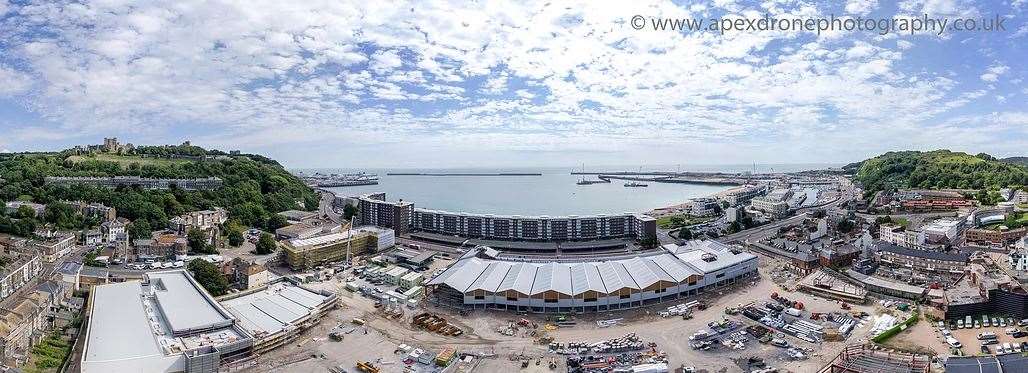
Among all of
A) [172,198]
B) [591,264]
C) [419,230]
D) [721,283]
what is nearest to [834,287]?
[721,283]

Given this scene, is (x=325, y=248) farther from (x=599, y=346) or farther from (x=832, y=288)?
(x=832, y=288)

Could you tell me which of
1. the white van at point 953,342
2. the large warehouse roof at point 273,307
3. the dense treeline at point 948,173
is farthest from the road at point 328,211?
the dense treeline at point 948,173

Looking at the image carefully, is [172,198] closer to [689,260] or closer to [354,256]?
[354,256]

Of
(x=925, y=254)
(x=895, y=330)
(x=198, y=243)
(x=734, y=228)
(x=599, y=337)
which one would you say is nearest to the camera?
(x=895, y=330)

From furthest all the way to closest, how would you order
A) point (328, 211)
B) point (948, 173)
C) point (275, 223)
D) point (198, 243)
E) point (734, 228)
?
point (948, 173) < point (328, 211) < point (275, 223) < point (734, 228) < point (198, 243)

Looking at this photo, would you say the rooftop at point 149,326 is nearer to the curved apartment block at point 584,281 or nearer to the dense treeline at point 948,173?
the curved apartment block at point 584,281

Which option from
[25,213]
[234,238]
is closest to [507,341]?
[234,238]

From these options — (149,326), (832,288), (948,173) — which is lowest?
(832,288)

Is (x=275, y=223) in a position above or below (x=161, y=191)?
below
